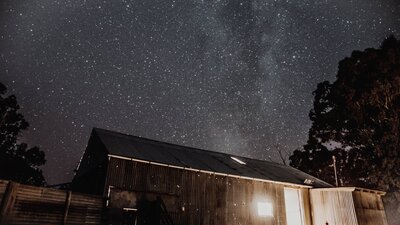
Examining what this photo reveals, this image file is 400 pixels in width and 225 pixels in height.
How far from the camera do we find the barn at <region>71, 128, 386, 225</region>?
41.3 feet

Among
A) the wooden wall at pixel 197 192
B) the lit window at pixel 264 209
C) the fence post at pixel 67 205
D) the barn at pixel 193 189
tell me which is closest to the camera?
the fence post at pixel 67 205

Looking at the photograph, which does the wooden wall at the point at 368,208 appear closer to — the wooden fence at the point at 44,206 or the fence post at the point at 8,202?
the wooden fence at the point at 44,206

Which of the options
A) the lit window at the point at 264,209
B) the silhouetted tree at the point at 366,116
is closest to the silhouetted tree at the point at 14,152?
the lit window at the point at 264,209

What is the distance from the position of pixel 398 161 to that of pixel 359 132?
4890mm

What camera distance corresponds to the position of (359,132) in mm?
29219

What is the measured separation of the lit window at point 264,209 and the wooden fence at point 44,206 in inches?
353

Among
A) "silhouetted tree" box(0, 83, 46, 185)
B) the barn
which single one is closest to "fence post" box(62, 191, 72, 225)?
the barn

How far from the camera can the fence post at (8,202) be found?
945 cm

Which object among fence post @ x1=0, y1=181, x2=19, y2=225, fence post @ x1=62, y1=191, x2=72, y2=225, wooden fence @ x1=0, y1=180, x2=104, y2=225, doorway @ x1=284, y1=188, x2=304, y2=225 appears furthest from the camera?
doorway @ x1=284, y1=188, x2=304, y2=225

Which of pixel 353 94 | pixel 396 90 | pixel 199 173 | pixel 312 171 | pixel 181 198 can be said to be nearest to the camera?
pixel 181 198

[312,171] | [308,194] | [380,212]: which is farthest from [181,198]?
[312,171]

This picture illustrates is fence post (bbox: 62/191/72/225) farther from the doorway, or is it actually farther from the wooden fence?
the doorway

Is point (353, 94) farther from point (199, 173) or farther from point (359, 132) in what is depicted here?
point (199, 173)

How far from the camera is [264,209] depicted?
1675 centimetres
